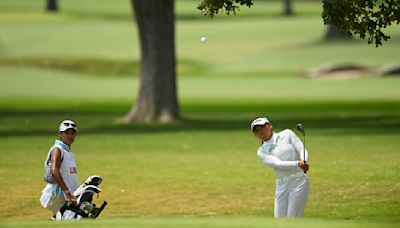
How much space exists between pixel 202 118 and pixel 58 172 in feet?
88.1

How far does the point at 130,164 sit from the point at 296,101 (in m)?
23.7

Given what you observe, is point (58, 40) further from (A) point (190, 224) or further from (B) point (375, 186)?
(A) point (190, 224)

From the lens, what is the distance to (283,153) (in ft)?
50.4

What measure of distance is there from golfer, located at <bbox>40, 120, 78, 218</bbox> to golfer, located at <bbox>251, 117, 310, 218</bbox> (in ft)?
7.18

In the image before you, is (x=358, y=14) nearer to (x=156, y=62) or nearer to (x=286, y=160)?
(x=286, y=160)

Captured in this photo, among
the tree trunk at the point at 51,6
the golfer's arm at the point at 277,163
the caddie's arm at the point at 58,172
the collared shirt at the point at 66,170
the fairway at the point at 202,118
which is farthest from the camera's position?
the tree trunk at the point at 51,6

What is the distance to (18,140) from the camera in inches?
1347

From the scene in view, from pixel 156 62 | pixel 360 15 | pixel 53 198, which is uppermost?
pixel 360 15

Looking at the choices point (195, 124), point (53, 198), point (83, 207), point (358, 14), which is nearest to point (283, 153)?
point (83, 207)

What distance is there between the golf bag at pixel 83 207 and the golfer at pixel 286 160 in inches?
76.1

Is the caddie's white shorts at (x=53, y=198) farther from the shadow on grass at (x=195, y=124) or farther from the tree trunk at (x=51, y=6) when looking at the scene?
the tree trunk at (x=51, y=6)

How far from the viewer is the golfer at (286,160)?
50.2ft

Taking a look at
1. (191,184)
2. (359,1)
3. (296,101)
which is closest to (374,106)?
(296,101)

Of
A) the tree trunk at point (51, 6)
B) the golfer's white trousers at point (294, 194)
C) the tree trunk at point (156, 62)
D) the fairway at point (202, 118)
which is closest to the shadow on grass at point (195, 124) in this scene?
the fairway at point (202, 118)
